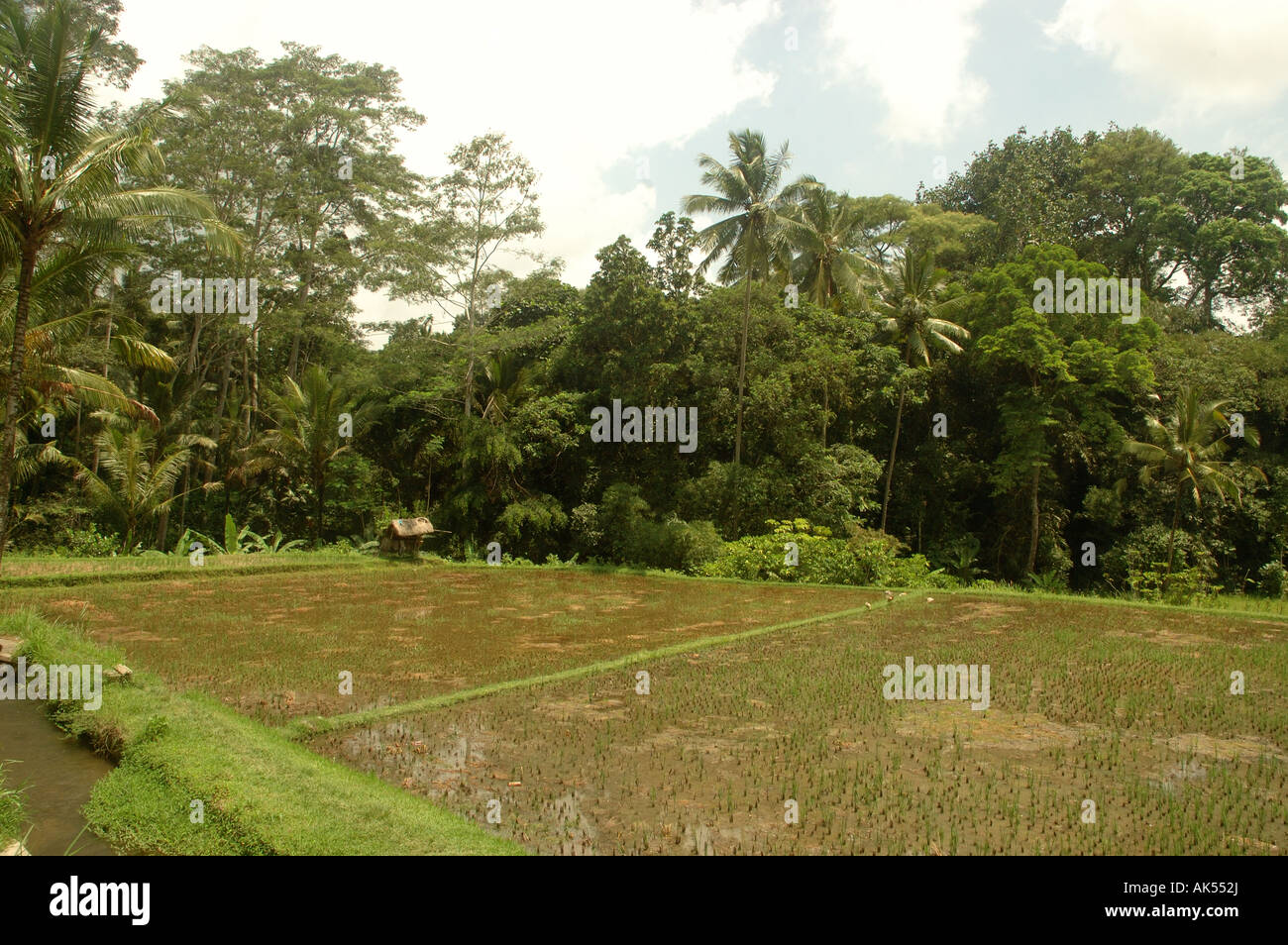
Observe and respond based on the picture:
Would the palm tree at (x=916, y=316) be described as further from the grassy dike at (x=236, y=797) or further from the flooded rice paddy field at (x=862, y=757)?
the grassy dike at (x=236, y=797)

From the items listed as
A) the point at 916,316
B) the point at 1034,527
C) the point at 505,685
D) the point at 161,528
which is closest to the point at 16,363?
the point at 505,685

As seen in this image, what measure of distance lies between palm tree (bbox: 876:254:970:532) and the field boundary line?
11.5 metres

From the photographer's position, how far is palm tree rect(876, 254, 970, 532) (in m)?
21.6

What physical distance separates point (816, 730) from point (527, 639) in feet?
15.4

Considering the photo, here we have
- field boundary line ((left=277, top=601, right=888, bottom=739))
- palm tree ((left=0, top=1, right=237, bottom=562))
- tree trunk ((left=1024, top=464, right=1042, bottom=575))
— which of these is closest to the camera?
field boundary line ((left=277, top=601, right=888, bottom=739))

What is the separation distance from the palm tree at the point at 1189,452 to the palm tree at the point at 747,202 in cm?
957

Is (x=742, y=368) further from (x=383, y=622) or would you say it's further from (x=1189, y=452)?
(x=383, y=622)

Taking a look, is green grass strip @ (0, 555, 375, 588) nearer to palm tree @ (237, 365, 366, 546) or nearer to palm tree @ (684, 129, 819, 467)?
palm tree @ (237, 365, 366, 546)

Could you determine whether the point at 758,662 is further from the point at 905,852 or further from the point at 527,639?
the point at 905,852

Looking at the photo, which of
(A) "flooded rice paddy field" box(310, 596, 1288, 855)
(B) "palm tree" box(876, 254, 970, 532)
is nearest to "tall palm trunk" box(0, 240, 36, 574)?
(A) "flooded rice paddy field" box(310, 596, 1288, 855)

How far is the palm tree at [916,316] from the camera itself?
21578 millimetres

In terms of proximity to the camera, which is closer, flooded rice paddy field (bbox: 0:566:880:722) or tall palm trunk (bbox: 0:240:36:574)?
flooded rice paddy field (bbox: 0:566:880:722)

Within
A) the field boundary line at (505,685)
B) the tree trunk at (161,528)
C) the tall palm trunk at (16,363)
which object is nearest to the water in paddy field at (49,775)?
the field boundary line at (505,685)
